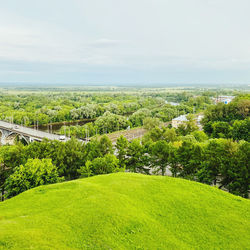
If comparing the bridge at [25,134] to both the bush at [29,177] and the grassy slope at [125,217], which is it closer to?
the bush at [29,177]

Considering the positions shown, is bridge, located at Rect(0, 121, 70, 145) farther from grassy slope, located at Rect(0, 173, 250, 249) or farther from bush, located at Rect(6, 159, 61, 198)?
grassy slope, located at Rect(0, 173, 250, 249)

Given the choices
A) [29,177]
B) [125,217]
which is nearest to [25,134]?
[29,177]

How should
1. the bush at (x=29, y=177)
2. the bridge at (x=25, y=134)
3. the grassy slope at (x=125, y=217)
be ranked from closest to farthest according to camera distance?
the grassy slope at (x=125, y=217) < the bush at (x=29, y=177) < the bridge at (x=25, y=134)

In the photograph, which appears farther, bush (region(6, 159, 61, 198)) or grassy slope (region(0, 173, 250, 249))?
bush (region(6, 159, 61, 198))

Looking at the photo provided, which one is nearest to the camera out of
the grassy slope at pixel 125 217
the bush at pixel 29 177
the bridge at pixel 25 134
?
the grassy slope at pixel 125 217

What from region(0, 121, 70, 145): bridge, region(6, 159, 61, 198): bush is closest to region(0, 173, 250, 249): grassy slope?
region(6, 159, 61, 198): bush

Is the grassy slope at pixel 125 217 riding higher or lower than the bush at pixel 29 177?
higher

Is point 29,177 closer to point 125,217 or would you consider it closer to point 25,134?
point 125,217

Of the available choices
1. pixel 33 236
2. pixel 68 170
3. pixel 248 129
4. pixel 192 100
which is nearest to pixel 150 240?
pixel 33 236

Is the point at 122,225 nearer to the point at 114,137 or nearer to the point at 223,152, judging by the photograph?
the point at 223,152

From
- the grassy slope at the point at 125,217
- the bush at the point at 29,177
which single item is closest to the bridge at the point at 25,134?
the bush at the point at 29,177
